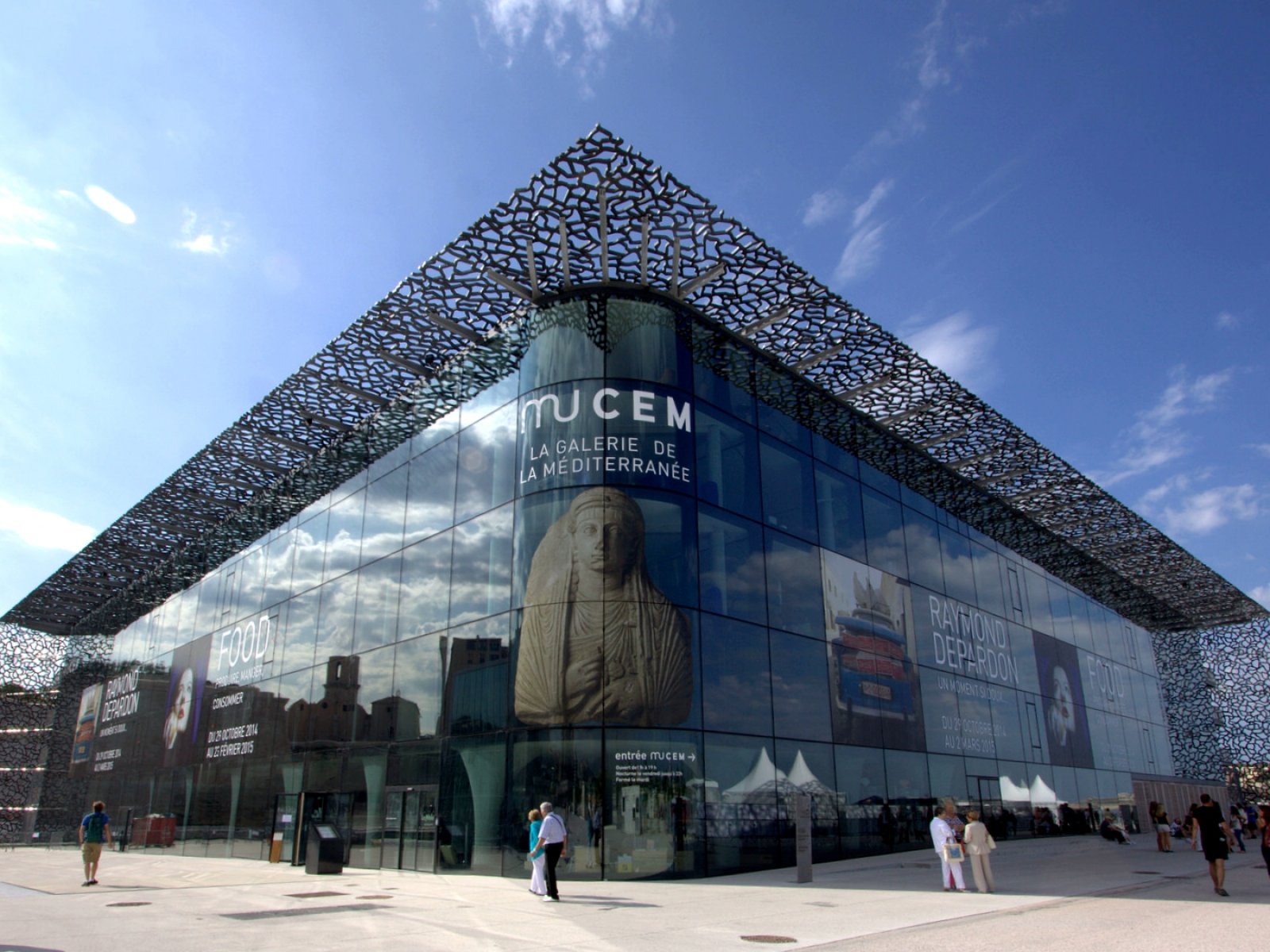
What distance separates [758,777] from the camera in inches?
733

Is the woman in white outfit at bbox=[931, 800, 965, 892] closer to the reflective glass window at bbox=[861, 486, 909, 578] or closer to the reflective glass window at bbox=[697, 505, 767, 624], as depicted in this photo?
the reflective glass window at bbox=[697, 505, 767, 624]

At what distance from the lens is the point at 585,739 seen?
54.5 feet

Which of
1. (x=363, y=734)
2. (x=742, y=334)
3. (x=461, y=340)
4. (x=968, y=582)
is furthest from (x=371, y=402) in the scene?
(x=968, y=582)

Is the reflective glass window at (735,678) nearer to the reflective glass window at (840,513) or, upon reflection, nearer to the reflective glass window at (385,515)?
the reflective glass window at (840,513)

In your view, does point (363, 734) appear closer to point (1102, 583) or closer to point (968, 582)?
point (968, 582)

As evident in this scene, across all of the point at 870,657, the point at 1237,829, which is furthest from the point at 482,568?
the point at 1237,829

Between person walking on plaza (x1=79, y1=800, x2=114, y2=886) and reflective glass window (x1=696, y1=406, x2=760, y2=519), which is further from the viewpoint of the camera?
reflective glass window (x1=696, y1=406, x2=760, y2=519)

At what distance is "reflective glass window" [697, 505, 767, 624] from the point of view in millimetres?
18906

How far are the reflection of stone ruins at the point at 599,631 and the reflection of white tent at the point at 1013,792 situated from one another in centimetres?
1587

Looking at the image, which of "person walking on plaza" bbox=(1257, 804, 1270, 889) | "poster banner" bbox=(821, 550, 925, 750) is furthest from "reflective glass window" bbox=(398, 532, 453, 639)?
"person walking on plaza" bbox=(1257, 804, 1270, 889)

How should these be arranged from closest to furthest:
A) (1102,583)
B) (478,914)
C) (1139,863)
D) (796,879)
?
(478,914), (796,879), (1139,863), (1102,583)

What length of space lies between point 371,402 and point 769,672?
1327cm

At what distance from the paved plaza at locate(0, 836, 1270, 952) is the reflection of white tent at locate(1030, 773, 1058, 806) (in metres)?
11.3

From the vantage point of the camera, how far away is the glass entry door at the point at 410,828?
61.4 ft
